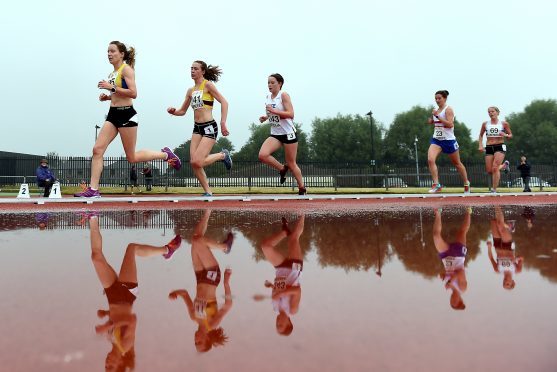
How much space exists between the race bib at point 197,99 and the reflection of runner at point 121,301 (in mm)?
4958

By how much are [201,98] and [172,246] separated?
5035 mm

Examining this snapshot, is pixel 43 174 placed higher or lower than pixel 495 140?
lower

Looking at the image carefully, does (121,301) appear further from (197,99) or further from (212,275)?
(197,99)

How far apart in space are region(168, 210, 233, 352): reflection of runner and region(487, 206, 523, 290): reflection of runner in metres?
1.13

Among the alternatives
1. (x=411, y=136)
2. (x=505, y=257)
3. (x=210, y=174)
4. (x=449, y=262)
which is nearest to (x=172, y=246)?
(x=449, y=262)

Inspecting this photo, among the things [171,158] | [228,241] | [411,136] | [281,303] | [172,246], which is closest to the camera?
[281,303]

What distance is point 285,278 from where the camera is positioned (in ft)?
5.81

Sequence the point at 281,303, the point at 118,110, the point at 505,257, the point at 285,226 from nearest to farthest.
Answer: the point at 281,303 < the point at 505,257 < the point at 285,226 < the point at 118,110

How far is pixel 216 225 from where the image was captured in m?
3.84

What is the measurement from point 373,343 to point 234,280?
84 cm

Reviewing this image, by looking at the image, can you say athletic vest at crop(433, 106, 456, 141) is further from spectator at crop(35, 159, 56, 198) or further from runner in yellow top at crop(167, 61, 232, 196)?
spectator at crop(35, 159, 56, 198)

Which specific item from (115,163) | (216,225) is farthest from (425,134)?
(216,225)

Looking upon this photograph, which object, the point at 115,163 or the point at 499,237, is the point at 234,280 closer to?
the point at 499,237

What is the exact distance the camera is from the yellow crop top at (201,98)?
720 cm
